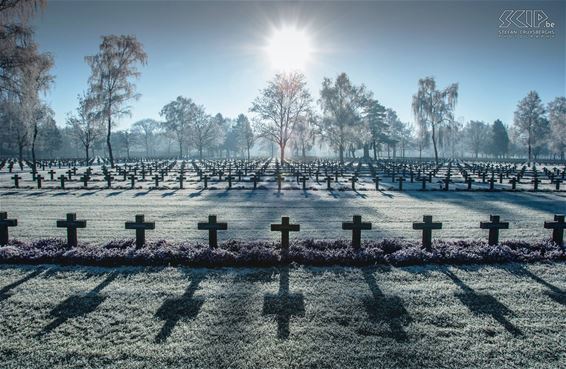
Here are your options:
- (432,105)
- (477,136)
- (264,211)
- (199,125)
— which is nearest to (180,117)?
(199,125)

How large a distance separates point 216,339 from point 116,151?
115188 mm

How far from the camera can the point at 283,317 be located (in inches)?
169

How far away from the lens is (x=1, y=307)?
459 centimetres

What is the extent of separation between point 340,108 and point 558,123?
4428cm

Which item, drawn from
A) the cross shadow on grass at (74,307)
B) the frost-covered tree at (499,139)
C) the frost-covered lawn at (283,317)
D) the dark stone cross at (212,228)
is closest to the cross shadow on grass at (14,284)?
the frost-covered lawn at (283,317)

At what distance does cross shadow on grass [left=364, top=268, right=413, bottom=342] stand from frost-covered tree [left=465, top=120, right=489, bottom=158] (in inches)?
4071

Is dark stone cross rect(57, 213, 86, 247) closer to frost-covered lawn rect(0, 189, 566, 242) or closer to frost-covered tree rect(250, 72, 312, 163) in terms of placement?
frost-covered lawn rect(0, 189, 566, 242)

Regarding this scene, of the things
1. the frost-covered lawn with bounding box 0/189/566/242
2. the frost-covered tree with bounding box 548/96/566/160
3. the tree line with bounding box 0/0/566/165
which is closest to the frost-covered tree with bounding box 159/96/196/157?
the tree line with bounding box 0/0/566/165

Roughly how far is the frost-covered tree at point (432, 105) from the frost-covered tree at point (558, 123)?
86.7ft

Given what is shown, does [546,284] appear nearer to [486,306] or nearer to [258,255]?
[486,306]

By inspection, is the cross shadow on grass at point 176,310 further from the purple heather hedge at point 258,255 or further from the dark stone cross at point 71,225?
the dark stone cross at point 71,225

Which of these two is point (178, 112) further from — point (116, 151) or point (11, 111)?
point (11, 111)

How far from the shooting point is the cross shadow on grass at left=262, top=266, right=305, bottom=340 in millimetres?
4074

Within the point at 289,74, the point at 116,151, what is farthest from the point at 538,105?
the point at 116,151
